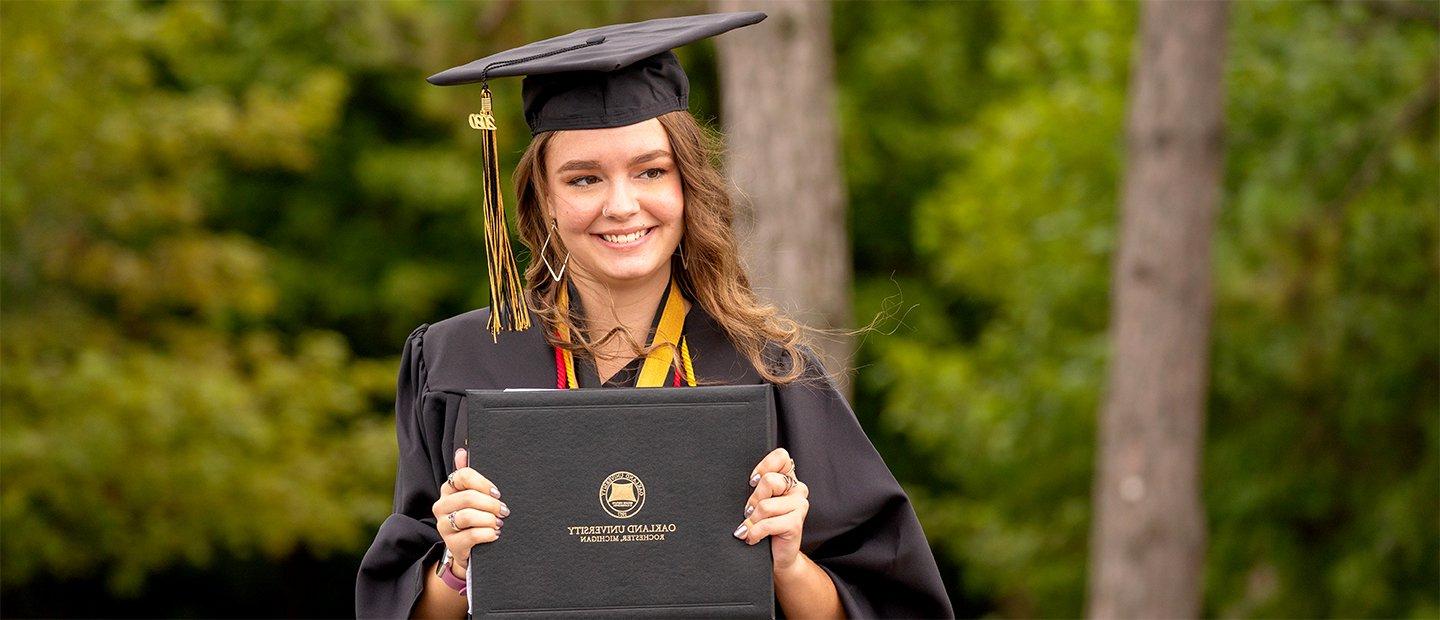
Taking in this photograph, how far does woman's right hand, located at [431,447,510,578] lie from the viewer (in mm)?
2426

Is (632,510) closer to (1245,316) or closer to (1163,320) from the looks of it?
(1163,320)

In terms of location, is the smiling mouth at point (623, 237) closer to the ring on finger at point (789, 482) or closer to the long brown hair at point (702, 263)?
the long brown hair at point (702, 263)

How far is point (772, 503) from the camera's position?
245 cm

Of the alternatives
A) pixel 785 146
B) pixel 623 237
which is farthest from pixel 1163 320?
pixel 623 237

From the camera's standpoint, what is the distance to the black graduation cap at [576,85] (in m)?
2.62

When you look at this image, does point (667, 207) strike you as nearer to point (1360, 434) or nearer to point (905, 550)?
point (905, 550)

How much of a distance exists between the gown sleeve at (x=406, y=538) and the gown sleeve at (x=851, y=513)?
1.83ft

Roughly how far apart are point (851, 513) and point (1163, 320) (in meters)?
7.53

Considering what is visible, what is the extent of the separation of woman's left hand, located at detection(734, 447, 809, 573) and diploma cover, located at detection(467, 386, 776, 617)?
0.02 metres

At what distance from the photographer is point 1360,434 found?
12891 millimetres

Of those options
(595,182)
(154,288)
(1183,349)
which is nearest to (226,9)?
(154,288)

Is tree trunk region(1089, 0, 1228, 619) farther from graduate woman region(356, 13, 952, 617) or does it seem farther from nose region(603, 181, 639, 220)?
nose region(603, 181, 639, 220)

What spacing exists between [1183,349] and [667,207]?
778 centimetres

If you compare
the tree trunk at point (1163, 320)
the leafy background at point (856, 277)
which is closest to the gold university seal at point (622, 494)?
the leafy background at point (856, 277)
